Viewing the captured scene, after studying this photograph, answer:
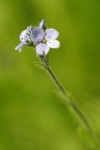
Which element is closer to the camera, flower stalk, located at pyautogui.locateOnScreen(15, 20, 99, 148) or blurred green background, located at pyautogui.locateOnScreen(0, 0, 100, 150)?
flower stalk, located at pyautogui.locateOnScreen(15, 20, 99, 148)

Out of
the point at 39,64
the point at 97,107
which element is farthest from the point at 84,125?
the point at 39,64

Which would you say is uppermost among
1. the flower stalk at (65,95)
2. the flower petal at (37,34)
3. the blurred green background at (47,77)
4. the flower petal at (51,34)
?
the blurred green background at (47,77)

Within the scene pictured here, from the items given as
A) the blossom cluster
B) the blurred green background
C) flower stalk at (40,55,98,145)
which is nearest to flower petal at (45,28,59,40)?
the blossom cluster

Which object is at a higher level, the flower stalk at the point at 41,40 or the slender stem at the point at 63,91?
the flower stalk at the point at 41,40

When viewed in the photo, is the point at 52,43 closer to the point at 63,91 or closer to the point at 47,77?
the point at 63,91

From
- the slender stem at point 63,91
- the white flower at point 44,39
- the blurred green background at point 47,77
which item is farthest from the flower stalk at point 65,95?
the blurred green background at point 47,77

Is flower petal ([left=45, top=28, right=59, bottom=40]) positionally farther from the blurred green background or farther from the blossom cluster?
the blurred green background

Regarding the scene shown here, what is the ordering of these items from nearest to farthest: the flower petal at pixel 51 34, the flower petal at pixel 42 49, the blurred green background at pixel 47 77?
the flower petal at pixel 42 49 → the flower petal at pixel 51 34 → the blurred green background at pixel 47 77

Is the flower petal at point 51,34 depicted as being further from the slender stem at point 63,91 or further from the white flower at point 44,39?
the slender stem at point 63,91

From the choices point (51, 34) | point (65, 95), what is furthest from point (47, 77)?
point (51, 34)
